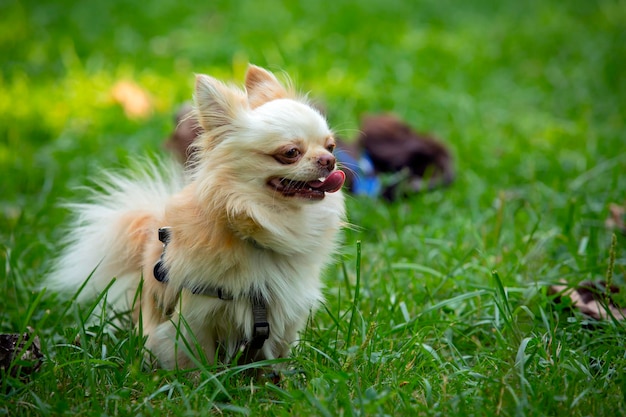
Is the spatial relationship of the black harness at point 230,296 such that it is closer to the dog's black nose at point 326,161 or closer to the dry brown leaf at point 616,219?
the dog's black nose at point 326,161

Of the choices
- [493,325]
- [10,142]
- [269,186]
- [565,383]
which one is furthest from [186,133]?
[565,383]

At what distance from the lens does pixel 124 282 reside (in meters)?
2.91

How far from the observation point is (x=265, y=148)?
7.72ft

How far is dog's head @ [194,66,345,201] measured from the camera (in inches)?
92.5

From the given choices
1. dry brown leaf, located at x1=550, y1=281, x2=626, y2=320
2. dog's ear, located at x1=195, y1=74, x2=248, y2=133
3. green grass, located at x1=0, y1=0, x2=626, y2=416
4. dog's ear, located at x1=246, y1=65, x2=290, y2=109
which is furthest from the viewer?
dry brown leaf, located at x1=550, y1=281, x2=626, y2=320

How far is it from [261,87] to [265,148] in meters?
0.44

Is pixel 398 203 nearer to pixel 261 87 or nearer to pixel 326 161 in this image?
pixel 261 87

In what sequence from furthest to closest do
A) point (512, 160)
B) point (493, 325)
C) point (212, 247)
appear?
point (512, 160), point (493, 325), point (212, 247)

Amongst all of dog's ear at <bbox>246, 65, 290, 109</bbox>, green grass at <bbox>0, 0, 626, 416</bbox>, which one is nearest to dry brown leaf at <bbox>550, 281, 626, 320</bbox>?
green grass at <bbox>0, 0, 626, 416</bbox>

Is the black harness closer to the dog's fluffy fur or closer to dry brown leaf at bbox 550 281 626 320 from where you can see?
the dog's fluffy fur

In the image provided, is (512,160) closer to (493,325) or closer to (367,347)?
(493,325)

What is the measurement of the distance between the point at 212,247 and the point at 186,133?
2235mm

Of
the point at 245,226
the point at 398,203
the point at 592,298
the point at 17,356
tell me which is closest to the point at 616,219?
the point at 592,298

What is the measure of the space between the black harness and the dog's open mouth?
0.39 meters
